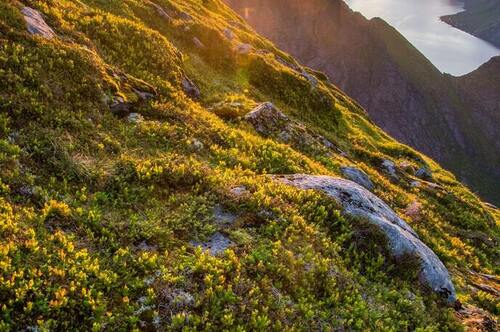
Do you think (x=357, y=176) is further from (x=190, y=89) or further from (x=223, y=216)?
(x=223, y=216)

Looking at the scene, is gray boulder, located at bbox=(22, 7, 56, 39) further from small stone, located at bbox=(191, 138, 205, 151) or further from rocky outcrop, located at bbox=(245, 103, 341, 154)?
rocky outcrop, located at bbox=(245, 103, 341, 154)

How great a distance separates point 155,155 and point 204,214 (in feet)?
11.6

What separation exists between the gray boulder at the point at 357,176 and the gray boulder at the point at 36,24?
16.1 m

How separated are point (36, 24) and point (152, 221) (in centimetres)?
1124

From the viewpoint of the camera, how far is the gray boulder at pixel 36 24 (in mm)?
17516

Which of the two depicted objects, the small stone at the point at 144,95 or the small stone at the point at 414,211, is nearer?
the small stone at the point at 144,95

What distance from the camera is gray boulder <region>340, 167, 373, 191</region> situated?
24636 millimetres

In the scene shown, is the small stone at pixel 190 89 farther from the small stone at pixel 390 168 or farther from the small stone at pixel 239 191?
the small stone at pixel 390 168

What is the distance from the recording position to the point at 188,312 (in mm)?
9586

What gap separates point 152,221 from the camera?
1212 centimetres

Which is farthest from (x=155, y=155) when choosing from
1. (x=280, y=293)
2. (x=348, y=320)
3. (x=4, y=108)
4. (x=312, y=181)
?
(x=348, y=320)

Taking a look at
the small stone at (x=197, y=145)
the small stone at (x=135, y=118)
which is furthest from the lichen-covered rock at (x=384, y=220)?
the small stone at (x=135, y=118)

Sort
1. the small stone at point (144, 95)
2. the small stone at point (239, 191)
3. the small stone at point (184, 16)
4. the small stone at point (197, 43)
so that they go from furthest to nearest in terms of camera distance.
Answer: the small stone at point (184, 16) < the small stone at point (197, 43) < the small stone at point (144, 95) < the small stone at point (239, 191)

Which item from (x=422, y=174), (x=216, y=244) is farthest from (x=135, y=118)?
(x=422, y=174)
